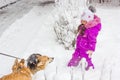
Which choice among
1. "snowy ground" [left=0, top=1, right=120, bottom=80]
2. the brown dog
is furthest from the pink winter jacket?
the brown dog

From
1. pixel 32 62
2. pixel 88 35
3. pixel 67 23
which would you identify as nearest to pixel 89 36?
pixel 88 35

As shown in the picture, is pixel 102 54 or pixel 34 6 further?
pixel 34 6

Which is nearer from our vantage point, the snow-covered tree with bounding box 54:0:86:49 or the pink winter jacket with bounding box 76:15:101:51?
the pink winter jacket with bounding box 76:15:101:51

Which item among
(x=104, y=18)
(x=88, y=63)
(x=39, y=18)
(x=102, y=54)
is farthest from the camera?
(x=39, y=18)

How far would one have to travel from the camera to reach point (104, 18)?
923cm

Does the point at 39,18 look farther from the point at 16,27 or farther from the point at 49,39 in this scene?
the point at 49,39

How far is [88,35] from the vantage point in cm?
587

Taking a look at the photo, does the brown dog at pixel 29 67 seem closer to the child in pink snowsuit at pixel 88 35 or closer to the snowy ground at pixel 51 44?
the snowy ground at pixel 51 44

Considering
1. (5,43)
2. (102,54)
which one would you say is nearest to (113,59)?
(102,54)

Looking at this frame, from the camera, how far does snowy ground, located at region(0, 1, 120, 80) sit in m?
5.93

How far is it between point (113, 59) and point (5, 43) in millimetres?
2839

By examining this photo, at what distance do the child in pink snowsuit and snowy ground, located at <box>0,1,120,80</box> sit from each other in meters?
0.28

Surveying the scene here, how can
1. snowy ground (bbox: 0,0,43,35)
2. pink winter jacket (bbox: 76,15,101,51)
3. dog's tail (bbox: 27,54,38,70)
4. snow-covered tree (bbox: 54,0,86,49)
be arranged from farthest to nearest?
snowy ground (bbox: 0,0,43,35) < snow-covered tree (bbox: 54,0,86,49) < pink winter jacket (bbox: 76,15,101,51) < dog's tail (bbox: 27,54,38,70)

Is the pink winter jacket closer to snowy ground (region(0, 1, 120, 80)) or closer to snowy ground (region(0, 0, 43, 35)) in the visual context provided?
snowy ground (region(0, 1, 120, 80))
